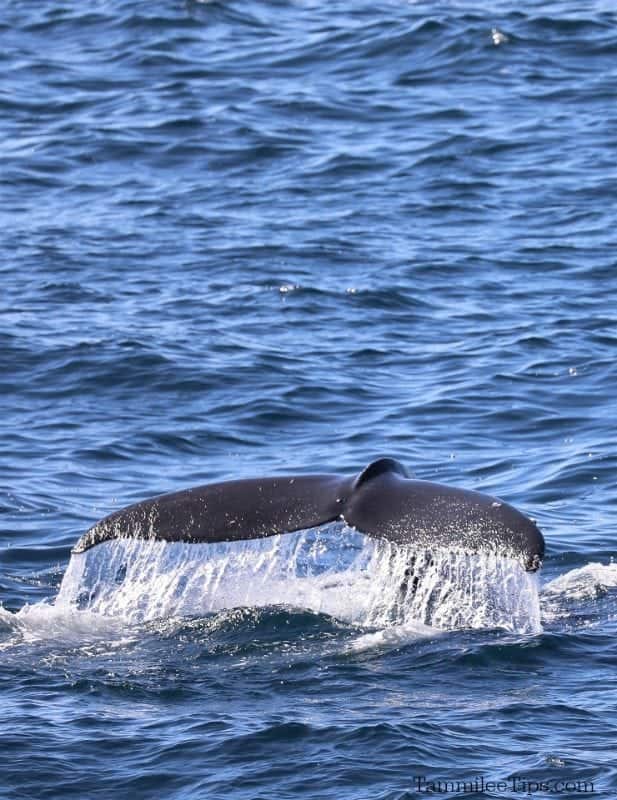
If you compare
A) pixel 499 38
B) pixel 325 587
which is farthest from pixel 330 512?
pixel 499 38

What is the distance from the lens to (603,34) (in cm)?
2664

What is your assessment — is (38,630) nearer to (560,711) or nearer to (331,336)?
(560,711)

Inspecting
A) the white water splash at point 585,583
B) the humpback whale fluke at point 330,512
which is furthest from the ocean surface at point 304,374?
the humpback whale fluke at point 330,512

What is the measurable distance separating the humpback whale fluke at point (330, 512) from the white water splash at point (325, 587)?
0.37 feet

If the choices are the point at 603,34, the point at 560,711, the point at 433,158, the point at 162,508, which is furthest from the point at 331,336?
the point at 603,34

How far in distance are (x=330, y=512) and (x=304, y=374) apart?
6.89 metres

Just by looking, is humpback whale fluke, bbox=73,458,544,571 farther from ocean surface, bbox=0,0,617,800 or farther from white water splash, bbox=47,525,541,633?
ocean surface, bbox=0,0,617,800

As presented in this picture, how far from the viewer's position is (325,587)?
10469 millimetres

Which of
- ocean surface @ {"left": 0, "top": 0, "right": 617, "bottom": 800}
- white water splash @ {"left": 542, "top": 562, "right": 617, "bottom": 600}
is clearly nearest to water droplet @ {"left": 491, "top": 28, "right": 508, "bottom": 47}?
ocean surface @ {"left": 0, "top": 0, "right": 617, "bottom": 800}

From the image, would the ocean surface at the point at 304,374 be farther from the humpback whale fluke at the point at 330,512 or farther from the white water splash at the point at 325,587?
the humpback whale fluke at the point at 330,512

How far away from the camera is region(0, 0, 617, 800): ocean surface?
26.7ft

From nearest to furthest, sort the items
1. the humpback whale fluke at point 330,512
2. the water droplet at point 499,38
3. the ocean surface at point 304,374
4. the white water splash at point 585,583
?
the ocean surface at point 304,374, the humpback whale fluke at point 330,512, the white water splash at point 585,583, the water droplet at point 499,38

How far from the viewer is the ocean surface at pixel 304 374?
813 cm

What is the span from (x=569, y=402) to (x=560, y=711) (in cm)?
685
